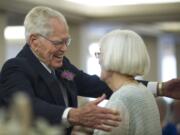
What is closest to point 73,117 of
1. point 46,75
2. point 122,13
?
point 46,75

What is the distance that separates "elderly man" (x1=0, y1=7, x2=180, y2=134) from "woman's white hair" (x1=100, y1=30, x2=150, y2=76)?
7.6 inches

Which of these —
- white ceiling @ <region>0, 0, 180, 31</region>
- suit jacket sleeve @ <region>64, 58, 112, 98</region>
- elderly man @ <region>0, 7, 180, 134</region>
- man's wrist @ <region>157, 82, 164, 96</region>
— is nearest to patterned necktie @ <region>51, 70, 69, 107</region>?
elderly man @ <region>0, 7, 180, 134</region>

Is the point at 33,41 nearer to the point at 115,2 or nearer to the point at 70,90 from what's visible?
the point at 70,90

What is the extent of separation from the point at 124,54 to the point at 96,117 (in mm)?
282

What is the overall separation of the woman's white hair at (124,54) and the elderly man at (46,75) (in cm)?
19

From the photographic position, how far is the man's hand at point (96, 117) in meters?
1.80

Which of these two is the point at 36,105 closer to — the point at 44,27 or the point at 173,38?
the point at 44,27

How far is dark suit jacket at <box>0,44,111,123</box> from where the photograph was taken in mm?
1958

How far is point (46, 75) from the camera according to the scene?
86.6 inches

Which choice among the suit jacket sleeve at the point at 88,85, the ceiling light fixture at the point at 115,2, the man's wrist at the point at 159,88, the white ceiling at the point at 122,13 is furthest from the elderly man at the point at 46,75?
the ceiling light fixture at the point at 115,2

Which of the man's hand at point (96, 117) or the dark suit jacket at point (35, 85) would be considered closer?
the man's hand at point (96, 117)

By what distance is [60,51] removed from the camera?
2242mm

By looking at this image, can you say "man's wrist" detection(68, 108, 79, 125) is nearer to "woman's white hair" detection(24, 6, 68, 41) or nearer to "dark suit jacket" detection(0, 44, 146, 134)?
"dark suit jacket" detection(0, 44, 146, 134)

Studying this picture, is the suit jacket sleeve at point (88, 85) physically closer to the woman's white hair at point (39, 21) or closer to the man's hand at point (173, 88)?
the man's hand at point (173, 88)
